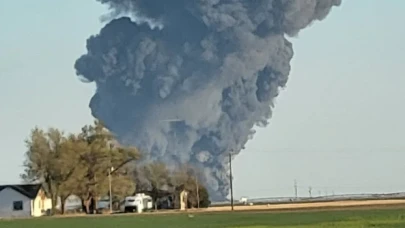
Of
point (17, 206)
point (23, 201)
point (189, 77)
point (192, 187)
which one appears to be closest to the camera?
point (23, 201)

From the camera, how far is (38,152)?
319ft

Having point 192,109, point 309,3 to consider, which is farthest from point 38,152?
point 192,109

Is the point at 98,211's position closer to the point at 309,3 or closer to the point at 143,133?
the point at 309,3

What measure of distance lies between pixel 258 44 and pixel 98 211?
132ft

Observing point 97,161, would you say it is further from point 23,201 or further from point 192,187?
point 192,187

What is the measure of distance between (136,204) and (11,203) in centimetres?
1331

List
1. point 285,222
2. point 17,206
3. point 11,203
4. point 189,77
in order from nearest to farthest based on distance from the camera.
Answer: point 285,222
point 17,206
point 11,203
point 189,77

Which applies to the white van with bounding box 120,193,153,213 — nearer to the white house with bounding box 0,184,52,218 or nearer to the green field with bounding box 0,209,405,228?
the white house with bounding box 0,184,52,218

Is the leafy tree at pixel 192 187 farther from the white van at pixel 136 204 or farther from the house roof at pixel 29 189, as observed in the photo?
the house roof at pixel 29 189

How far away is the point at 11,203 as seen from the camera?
344 ft

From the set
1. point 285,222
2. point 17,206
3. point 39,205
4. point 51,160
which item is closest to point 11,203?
point 17,206

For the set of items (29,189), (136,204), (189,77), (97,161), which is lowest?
(136,204)

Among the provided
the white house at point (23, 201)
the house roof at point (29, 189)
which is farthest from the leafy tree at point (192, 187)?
the house roof at point (29, 189)

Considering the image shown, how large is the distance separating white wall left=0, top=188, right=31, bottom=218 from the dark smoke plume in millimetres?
30194
